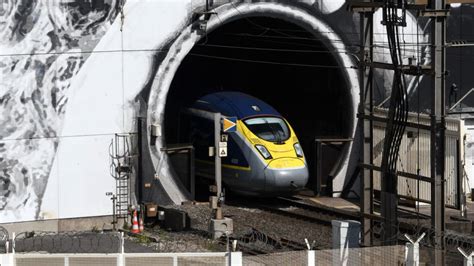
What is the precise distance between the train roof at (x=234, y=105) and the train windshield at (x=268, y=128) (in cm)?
23

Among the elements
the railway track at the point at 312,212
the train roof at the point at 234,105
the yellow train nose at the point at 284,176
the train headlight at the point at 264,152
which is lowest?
the railway track at the point at 312,212

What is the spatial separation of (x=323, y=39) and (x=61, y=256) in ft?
49.6

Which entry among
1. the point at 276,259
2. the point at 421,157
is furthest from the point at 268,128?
the point at 276,259

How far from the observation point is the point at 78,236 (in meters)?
27.1

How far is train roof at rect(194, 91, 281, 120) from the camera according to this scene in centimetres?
3250

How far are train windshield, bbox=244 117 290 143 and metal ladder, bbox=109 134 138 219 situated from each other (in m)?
3.92

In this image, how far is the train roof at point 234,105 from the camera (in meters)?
32.5

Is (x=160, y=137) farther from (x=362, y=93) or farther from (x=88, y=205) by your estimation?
(x=362, y=93)

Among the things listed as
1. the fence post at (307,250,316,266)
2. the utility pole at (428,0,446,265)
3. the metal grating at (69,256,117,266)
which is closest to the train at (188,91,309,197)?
the utility pole at (428,0,446,265)

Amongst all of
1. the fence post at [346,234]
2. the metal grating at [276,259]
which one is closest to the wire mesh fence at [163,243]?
the fence post at [346,234]

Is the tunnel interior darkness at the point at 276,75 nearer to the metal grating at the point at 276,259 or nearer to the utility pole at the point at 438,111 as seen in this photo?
the utility pole at the point at 438,111

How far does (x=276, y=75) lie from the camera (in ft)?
123

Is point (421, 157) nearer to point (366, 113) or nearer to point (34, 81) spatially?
point (366, 113)

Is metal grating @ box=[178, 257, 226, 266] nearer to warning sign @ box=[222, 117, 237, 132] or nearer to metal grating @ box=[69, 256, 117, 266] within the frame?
metal grating @ box=[69, 256, 117, 266]
